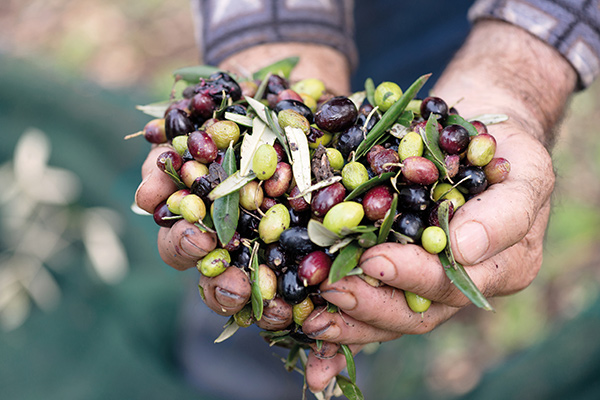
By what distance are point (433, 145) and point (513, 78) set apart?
1279 millimetres

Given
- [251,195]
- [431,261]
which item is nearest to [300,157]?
[251,195]

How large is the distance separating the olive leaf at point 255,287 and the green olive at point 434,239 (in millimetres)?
670

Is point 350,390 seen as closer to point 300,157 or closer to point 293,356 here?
point 293,356

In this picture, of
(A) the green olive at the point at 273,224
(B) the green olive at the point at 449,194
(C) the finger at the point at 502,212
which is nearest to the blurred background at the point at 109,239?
(C) the finger at the point at 502,212

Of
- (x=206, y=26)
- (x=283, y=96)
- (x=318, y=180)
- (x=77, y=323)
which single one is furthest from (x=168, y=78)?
(x=318, y=180)

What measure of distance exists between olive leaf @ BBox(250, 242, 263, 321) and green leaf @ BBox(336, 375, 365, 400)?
0.57m

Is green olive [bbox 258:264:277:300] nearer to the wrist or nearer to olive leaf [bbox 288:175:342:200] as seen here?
olive leaf [bbox 288:175:342:200]

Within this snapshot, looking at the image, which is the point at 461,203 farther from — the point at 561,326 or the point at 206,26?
the point at 561,326

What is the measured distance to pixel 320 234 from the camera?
5.86 ft

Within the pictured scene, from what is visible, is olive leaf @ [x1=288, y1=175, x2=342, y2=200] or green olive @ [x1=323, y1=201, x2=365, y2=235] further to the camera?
olive leaf @ [x1=288, y1=175, x2=342, y2=200]

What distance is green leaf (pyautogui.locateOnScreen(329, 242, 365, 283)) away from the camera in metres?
1.71

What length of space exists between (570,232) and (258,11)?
4.04 metres

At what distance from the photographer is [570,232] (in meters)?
5.09

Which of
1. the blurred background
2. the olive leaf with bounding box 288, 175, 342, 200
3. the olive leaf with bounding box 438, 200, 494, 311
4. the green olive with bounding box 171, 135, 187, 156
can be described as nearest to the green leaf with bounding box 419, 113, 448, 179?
the olive leaf with bounding box 438, 200, 494, 311
